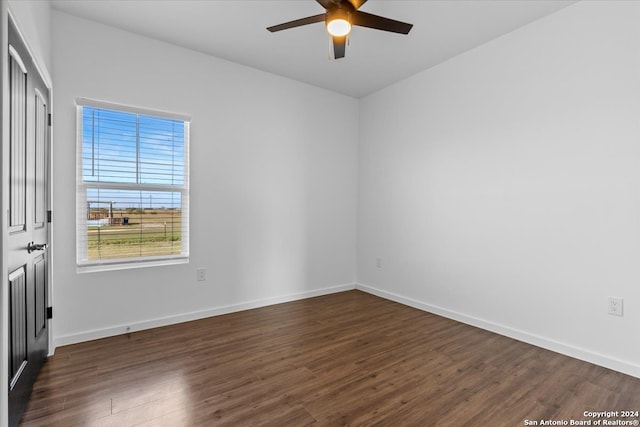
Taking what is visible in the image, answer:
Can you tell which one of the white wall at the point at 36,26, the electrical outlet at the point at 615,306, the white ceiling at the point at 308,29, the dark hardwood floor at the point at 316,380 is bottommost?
the dark hardwood floor at the point at 316,380

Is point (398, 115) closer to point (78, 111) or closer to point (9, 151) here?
point (78, 111)

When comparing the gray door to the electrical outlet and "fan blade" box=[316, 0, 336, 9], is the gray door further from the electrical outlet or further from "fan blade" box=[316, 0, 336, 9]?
the electrical outlet

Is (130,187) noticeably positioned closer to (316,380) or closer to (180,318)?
(180,318)

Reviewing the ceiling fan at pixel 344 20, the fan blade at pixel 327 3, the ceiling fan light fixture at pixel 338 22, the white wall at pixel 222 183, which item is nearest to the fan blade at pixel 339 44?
the ceiling fan at pixel 344 20

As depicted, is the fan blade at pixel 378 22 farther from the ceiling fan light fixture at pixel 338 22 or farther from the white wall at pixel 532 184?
the white wall at pixel 532 184

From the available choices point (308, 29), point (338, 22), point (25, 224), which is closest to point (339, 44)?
point (338, 22)

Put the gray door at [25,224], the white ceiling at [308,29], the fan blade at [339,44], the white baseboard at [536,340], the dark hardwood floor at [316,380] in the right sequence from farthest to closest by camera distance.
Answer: the white ceiling at [308,29]
the white baseboard at [536,340]
the fan blade at [339,44]
the dark hardwood floor at [316,380]
the gray door at [25,224]

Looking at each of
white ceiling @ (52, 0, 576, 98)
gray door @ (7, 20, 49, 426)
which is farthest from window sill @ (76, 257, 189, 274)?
white ceiling @ (52, 0, 576, 98)

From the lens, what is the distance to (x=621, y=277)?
244cm

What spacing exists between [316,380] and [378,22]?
2.40m

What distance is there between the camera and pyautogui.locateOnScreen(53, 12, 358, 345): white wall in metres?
2.83

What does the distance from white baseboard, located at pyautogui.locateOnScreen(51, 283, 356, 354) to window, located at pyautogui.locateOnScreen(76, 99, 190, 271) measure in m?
0.55

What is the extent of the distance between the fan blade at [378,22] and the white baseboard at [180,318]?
2961mm

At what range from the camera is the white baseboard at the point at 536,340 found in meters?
2.42
